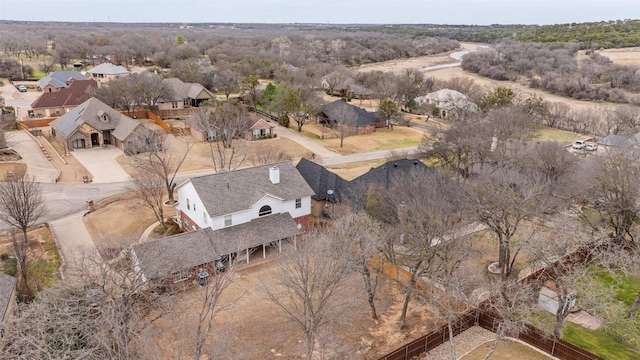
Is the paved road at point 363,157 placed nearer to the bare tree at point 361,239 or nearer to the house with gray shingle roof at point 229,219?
the house with gray shingle roof at point 229,219

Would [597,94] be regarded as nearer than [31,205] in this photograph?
No

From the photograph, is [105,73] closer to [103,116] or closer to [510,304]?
[103,116]

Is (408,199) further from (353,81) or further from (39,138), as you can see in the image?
(353,81)

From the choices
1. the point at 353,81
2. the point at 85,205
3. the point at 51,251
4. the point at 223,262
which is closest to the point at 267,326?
the point at 223,262

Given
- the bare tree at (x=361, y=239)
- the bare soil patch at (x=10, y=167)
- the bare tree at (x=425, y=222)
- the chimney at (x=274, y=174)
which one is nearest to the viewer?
the bare tree at (x=361, y=239)

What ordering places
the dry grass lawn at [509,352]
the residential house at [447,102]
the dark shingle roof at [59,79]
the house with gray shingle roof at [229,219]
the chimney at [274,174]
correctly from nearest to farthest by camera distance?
the dry grass lawn at [509,352]
the house with gray shingle roof at [229,219]
the chimney at [274,174]
the residential house at [447,102]
the dark shingle roof at [59,79]

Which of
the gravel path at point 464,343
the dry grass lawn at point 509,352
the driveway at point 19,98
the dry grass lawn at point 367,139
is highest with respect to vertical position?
the driveway at point 19,98

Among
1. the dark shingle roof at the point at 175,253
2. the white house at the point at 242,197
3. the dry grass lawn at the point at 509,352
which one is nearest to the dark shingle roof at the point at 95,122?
the white house at the point at 242,197
